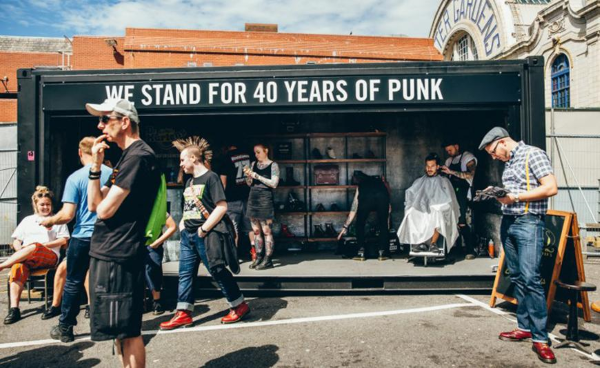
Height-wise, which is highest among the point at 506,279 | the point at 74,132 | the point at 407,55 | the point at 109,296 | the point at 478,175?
the point at 407,55

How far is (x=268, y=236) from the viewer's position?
6.35 m

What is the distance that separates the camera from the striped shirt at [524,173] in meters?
3.59

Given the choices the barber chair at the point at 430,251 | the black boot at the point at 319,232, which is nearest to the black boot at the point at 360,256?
the barber chair at the point at 430,251

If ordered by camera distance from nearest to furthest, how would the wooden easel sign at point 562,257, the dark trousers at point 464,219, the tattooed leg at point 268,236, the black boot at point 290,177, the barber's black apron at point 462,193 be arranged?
the wooden easel sign at point 562,257, the tattooed leg at point 268,236, the dark trousers at point 464,219, the barber's black apron at point 462,193, the black boot at point 290,177

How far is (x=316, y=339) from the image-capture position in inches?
157

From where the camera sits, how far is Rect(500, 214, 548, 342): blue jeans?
3.57 m

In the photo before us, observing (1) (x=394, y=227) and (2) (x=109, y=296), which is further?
(1) (x=394, y=227)

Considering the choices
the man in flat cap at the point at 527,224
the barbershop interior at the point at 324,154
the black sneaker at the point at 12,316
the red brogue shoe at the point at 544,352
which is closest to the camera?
the red brogue shoe at the point at 544,352

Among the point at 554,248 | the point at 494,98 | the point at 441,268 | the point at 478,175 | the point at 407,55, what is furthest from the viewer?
the point at 407,55

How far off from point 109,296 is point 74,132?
5301 millimetres

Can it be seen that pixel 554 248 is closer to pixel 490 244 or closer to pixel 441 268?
pixel 441 268

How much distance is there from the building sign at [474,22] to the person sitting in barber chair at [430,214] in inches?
882

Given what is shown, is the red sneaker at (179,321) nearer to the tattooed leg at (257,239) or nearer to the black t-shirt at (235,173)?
the tattooed leg at (257,239)

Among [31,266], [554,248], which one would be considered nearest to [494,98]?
[554,248]
